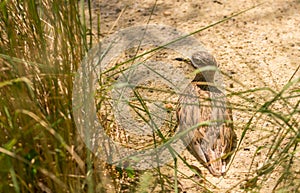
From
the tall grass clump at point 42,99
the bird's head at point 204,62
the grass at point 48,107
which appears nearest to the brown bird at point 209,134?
the bird's head at point 204,62

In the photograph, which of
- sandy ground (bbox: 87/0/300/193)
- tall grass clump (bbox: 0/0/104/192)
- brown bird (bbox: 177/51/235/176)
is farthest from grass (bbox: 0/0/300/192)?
sandy ground (bbox: 87/0/300/193)

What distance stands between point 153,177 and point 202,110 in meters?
0.68

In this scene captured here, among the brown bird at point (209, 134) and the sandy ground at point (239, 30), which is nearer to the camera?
the brown bird at point (209, 134)

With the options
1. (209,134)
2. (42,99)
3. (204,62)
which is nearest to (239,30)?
(204,62)

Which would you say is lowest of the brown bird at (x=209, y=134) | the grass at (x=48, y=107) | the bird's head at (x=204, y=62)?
the brown bird at (x=209, y=134)

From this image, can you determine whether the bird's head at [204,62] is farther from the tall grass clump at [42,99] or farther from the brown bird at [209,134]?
the tall grass clump at [42,99]

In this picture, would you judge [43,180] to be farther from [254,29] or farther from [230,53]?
[254,29]

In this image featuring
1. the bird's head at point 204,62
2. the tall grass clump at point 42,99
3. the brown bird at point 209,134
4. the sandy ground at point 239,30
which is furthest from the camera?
the sandy ground at point 239,30

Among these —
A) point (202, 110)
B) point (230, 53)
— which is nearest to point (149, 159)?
point (202, 110)

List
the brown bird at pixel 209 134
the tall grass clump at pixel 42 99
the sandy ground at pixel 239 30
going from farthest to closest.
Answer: the sandy ground at pixel 239 30 → the brown bird at pixel 209 134 → the tall grass clump at pixel 42 99

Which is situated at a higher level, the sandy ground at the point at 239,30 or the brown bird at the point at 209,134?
the sandy ground at the point at 239,30

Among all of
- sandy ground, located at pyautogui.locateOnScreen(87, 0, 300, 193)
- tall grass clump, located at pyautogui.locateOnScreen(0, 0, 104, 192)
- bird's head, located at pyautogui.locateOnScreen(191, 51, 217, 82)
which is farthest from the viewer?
sandy ground, located at pyautogui.locateOnScreen(87, 0, 300, 193)

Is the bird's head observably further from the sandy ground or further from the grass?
the grass

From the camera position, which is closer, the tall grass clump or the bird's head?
the tall grass clump
